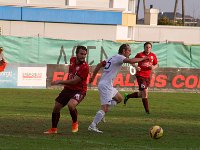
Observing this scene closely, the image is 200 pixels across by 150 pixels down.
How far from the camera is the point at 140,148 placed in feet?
41.2

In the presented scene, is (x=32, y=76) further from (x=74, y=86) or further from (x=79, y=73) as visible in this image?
(x=79, y=73)

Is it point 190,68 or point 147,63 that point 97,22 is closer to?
point 190,68

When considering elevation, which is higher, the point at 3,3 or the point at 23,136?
the point at 3,3

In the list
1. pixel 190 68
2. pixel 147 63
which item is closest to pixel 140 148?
pixel 147 63

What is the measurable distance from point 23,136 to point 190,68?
19.6m

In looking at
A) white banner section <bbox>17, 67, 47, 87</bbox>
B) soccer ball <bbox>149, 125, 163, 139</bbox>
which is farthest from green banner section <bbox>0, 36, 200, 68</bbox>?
soccer ball <bbox>149, 125, 163, 139</bbox>

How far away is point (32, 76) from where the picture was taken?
3072 cm

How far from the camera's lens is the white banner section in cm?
3052

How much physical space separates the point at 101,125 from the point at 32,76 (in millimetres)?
14335

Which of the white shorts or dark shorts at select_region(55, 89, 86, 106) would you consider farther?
the white shorts

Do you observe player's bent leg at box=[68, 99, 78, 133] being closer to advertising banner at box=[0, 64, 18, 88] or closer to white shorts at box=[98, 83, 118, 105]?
white shorts at box=[98, 83, 118, 105]

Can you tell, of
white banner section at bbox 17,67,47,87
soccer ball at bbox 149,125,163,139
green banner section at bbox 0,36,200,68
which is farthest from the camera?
green banner section at bbox 0,36,200,68

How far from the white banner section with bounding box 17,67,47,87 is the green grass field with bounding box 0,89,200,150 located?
3.35m

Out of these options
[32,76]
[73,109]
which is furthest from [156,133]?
[32,76]
